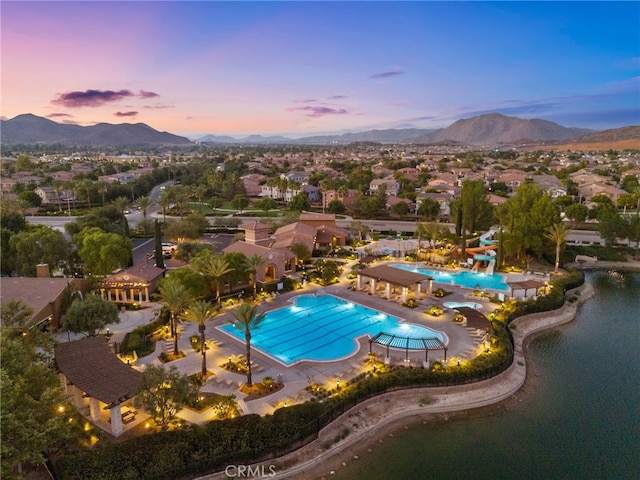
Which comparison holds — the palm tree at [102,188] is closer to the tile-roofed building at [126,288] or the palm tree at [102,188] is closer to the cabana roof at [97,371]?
the tile-roofed building at [126,288]

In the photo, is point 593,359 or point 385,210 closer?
point 593,359

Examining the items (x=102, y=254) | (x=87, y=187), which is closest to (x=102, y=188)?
(x=87, y=187)

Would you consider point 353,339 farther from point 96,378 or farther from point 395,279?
point 96,378

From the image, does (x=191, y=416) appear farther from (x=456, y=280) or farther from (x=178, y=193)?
(x=178, y=193)

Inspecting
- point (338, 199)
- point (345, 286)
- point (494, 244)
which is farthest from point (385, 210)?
point (345, 286)
